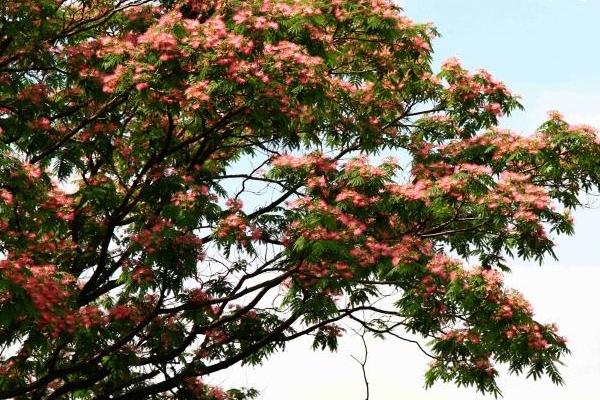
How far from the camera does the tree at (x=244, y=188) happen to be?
10570mm

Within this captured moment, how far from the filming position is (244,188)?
46.0 feet

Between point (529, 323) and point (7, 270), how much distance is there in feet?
24.0

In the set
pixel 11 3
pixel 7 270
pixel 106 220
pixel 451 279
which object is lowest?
pixel 7 270

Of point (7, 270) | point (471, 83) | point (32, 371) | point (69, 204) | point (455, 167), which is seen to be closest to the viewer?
point (7, 270)

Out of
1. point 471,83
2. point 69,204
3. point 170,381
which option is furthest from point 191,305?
point 471,83

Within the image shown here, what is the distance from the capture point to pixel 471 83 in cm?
1445

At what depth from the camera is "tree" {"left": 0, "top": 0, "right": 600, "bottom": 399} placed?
10570 millimetres

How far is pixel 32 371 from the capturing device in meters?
12.6

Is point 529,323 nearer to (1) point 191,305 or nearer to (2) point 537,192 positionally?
(2) point 537,192

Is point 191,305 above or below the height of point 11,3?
below

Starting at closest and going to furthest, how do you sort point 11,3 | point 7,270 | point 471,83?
1. point 7,270
2. point 11,3
3. point 471,83

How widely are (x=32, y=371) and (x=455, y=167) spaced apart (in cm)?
761

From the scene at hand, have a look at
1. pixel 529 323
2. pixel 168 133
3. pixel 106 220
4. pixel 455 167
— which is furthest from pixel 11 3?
pixel 529 323

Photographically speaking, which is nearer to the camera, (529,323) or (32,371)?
(529,323)
